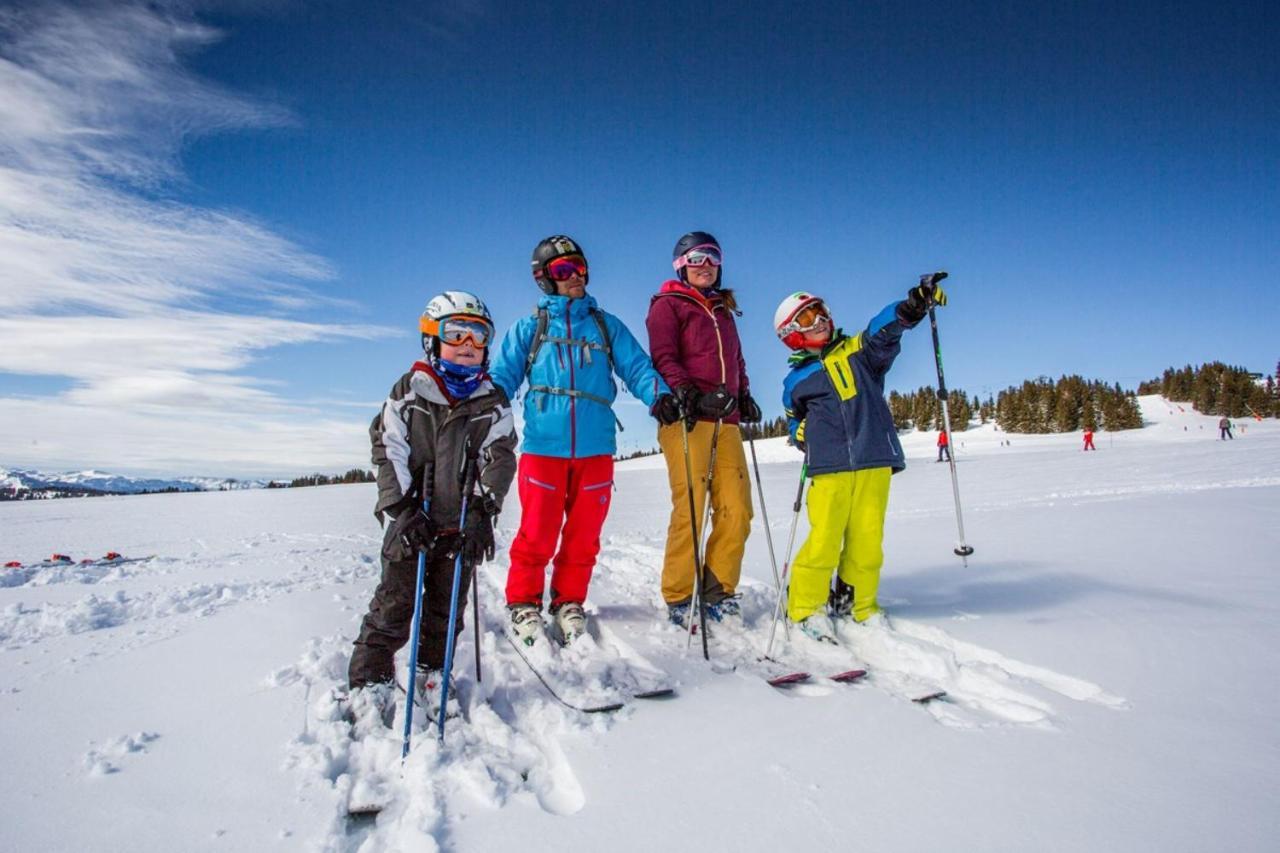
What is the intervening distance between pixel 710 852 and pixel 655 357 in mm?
2963

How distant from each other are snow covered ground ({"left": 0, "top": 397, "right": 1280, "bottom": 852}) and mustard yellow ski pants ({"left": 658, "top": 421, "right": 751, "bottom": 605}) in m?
0.36

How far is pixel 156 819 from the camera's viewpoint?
1.93 m

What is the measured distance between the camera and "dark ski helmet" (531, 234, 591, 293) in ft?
13.3

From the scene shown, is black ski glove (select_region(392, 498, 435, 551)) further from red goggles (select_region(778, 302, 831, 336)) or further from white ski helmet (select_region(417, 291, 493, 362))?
red goggles (select_region(778, 302, 831, 336))

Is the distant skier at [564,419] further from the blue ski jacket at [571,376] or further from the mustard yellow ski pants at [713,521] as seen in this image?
the mustard yellow ski pants at [713,521]

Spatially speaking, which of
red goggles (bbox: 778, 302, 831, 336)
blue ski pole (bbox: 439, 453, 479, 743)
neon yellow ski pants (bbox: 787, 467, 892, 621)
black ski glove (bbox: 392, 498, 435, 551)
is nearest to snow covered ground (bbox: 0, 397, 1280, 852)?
blue ski pole (bbox: 439, 453, 479, 743)

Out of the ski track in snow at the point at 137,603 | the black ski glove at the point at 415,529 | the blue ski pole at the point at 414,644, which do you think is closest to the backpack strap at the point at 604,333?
the blue ski pole at the point at 414,644

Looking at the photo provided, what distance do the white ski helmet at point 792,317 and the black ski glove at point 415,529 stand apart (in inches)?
104

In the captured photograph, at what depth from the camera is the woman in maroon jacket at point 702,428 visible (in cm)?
405

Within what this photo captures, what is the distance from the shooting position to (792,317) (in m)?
4.18

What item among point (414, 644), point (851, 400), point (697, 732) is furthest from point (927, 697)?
point (414, 644)

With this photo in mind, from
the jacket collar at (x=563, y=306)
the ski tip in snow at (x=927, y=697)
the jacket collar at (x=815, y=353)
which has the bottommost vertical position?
the ski tip in snow at (x=927, y=697)

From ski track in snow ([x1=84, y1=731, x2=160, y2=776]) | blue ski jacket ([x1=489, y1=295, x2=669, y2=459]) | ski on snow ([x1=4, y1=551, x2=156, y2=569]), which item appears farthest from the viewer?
ski on snow ([x1=4, y1=551, x2=156, y2=569])

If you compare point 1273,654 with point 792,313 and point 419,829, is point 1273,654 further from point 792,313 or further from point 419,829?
point 419,829
